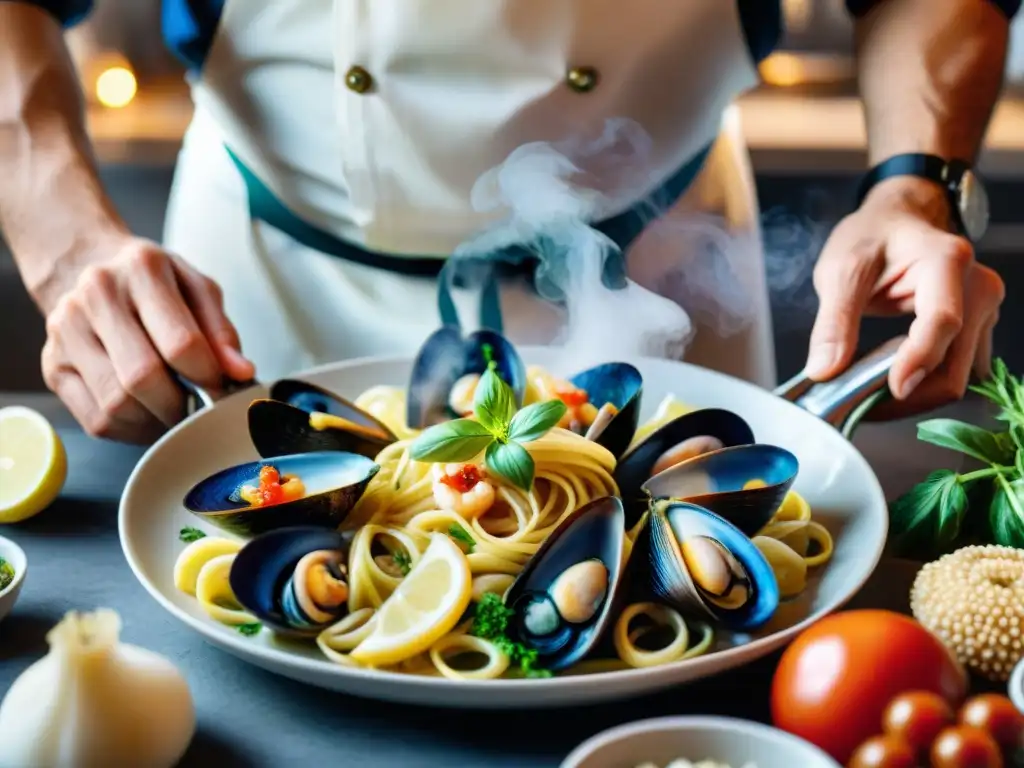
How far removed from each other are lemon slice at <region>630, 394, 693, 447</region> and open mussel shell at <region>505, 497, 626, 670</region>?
430 millimetres

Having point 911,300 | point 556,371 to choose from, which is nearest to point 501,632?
point 556,371

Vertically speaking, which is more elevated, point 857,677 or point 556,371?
point 857,677

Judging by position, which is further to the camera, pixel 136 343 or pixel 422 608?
pixel 136 343

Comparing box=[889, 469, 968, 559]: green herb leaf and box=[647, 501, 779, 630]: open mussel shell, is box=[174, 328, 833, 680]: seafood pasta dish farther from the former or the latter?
box=[889, 469, 968, 559]: green herb leaf

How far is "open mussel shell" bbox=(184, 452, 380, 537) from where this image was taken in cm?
144

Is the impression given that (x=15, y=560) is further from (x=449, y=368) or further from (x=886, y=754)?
(x=886, y=754)

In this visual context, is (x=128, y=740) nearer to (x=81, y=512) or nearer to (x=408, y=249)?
(x=81, y=512)

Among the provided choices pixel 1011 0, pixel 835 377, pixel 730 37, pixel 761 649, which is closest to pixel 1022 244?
pixel 1011 0

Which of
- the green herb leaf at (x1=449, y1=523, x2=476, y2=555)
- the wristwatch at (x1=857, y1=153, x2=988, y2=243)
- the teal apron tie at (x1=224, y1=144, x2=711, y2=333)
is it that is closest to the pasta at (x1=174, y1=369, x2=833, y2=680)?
the green herb leaf at (x1=449, y1=523, x2=476, y2=555)

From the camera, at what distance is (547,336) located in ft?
7.59

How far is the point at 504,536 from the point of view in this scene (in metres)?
1.59

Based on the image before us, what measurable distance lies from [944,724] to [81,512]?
1338mm

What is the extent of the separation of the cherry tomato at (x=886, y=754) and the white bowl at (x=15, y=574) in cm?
102

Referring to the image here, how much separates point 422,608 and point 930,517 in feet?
2.38
